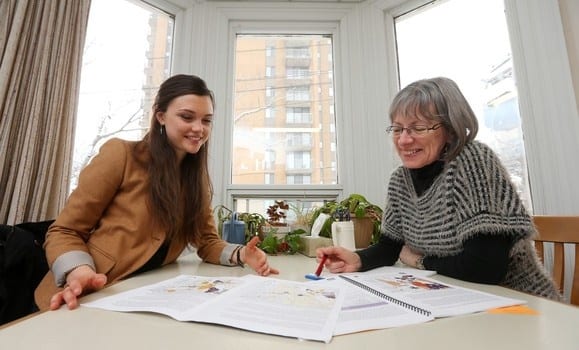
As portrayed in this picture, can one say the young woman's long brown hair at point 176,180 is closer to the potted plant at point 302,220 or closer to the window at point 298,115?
the potted plant at point 302,220

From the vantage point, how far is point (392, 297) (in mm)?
538

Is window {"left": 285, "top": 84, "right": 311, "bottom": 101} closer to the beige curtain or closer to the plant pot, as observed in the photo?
the plant pot

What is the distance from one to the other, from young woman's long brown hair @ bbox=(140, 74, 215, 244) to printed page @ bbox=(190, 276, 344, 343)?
0.43 m

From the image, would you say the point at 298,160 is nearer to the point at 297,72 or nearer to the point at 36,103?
the point at 297,72

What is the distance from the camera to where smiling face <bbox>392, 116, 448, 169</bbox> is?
0.87 m

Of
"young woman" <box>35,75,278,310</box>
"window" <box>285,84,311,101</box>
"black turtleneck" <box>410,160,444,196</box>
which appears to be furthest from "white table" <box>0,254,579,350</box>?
"window" <box>285,84,311,101</box>

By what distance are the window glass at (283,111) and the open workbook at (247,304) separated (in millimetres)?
1365

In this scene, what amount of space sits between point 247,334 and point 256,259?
18.6 inches

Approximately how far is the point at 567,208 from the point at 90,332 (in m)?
1.81

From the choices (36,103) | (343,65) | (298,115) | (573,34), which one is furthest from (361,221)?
(36,103)

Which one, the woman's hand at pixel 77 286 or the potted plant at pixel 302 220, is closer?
the woman's hand at pixel 77 286

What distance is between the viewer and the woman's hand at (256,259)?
81cm

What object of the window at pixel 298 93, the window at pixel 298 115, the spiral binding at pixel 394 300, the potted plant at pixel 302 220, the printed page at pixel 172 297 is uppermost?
the window at pixel 298 93

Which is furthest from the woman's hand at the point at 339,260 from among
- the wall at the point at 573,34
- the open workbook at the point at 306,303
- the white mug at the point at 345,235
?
the wall at the point at 573,34
